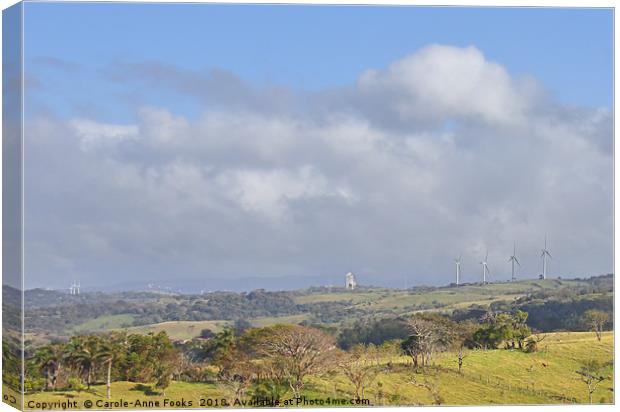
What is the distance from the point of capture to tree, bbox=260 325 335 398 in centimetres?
2812

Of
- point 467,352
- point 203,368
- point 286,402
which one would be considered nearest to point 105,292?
point 203,368

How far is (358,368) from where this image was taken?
2884 cm

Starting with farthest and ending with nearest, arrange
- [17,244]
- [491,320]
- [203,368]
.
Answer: [491,320], [203,368], [17,244]

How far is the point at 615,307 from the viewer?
97.4 feet

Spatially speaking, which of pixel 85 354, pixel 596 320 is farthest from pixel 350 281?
pixel 85 354

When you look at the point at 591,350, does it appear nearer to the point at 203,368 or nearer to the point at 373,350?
the point at 373,350

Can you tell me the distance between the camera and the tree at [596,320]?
108ft

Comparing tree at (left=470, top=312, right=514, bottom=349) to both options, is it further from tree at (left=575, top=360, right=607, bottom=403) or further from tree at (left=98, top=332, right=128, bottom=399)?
tree at (left=98, top=332, right=128, bottom=399)

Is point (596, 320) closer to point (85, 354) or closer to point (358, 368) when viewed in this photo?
point (358, 368)

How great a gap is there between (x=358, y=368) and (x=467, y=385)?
273cm

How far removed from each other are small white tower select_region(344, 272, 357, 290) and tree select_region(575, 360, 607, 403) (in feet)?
21.0

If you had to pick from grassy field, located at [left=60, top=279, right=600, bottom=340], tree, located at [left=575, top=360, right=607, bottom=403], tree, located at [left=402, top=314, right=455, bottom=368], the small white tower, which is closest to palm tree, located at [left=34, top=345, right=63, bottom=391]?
grassy field, located at [left=60, top=279, right=600, bottom=340]

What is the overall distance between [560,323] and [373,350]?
277 inches

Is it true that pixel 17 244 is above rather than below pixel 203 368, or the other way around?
above
